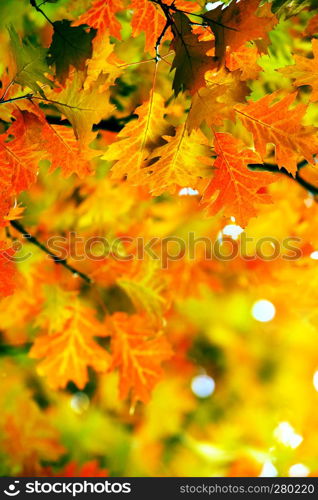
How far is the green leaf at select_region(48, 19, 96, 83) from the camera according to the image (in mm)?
558

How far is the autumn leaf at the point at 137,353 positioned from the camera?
1.26 meters

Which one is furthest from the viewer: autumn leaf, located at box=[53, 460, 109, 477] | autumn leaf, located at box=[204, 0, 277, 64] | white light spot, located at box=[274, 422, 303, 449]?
white light spot, located at box=[274, 422, 303, 449]

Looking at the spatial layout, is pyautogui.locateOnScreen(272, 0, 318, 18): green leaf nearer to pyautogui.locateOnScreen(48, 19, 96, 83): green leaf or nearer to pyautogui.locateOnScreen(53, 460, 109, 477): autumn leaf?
pyautogui.locateOnScreen(48, 19, 96, 83): green leaf

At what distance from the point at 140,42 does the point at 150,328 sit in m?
0.69

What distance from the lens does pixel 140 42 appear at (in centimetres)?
99

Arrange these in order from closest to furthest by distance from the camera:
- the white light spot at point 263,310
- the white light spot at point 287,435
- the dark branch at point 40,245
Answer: the dark branch at point 40,245 < the white light spot at point 263,310 < the white light spot at point 287,435

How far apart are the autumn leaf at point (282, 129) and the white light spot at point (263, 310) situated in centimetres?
131

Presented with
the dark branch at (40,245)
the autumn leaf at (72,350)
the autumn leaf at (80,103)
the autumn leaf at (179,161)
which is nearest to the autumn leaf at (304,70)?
the autumn leaf at (179,161)

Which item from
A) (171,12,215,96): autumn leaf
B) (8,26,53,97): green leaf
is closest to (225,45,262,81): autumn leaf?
(171,12,215,96): autumn leaf

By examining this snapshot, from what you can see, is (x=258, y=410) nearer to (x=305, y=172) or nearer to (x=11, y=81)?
(x=305, y=172)

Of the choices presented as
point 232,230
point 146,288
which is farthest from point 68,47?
point 232,230

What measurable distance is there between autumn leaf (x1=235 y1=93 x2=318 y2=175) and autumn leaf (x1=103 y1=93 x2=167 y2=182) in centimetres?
11
